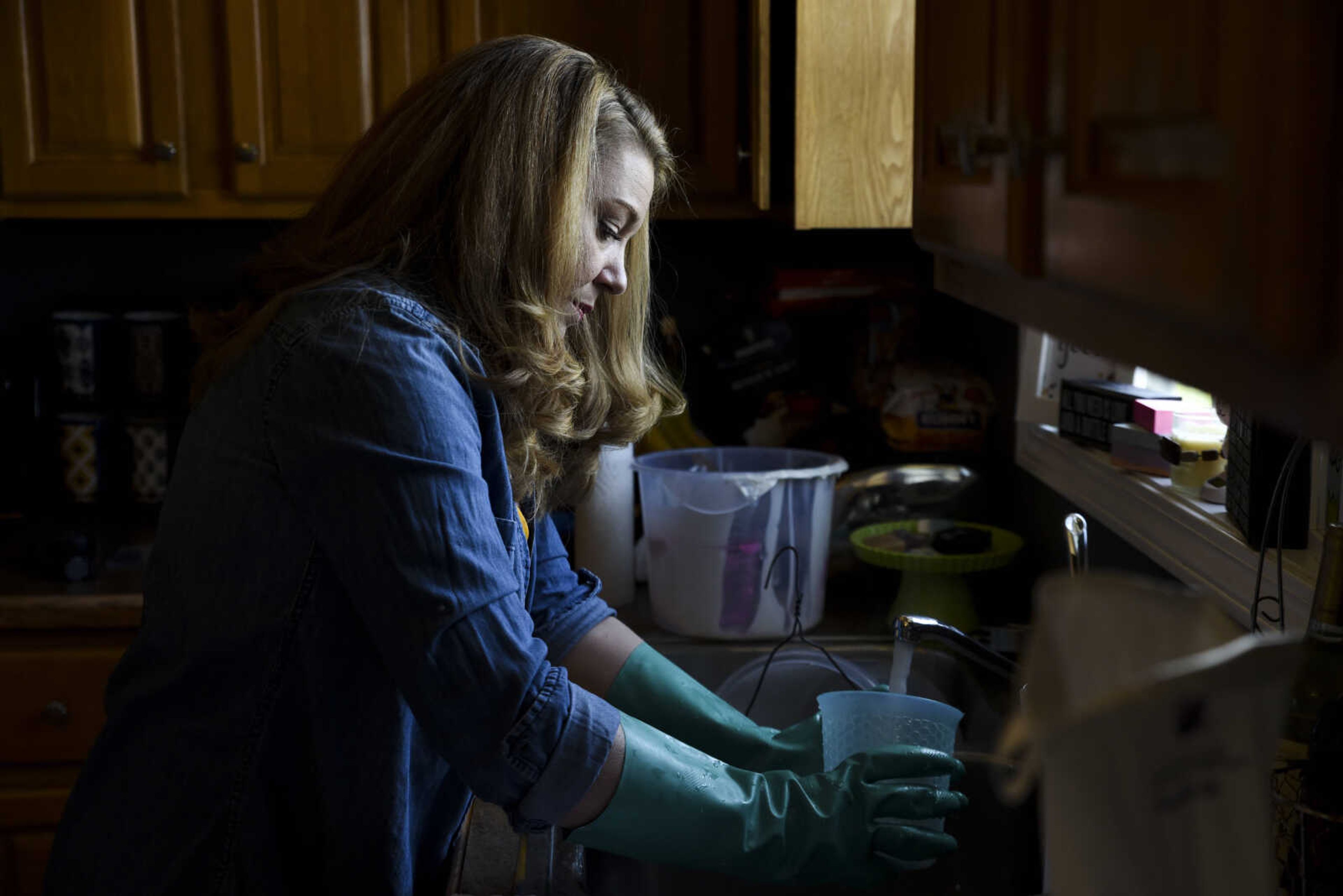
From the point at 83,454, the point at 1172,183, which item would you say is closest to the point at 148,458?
the point at 83,454

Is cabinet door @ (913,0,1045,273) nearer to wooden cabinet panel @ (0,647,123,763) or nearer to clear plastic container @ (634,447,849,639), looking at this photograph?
clear plastic container @ (634,447,849,639)

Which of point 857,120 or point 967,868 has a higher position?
point 857,120

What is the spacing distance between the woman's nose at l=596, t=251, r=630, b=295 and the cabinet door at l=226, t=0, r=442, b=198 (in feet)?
3.19

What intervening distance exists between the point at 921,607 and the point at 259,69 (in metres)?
1.35

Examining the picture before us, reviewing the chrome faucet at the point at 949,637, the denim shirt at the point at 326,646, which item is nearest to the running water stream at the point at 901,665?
the chrome faucet at the point at 949,637

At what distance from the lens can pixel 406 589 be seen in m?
0.91

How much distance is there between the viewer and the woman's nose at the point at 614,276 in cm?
121

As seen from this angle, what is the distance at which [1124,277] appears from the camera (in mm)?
562

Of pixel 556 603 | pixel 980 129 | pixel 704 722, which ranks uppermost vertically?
pixel 980 129

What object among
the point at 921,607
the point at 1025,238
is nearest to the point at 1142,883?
the point at 1025,238

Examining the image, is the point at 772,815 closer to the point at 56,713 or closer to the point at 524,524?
the point at 524,524

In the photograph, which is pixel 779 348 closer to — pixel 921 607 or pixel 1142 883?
pixel 921 607

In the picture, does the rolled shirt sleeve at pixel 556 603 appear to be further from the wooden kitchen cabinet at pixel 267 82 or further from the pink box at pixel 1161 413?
the wooden kitchen cabinet at pixel 267 82

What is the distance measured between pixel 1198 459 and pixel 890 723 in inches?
20.2
